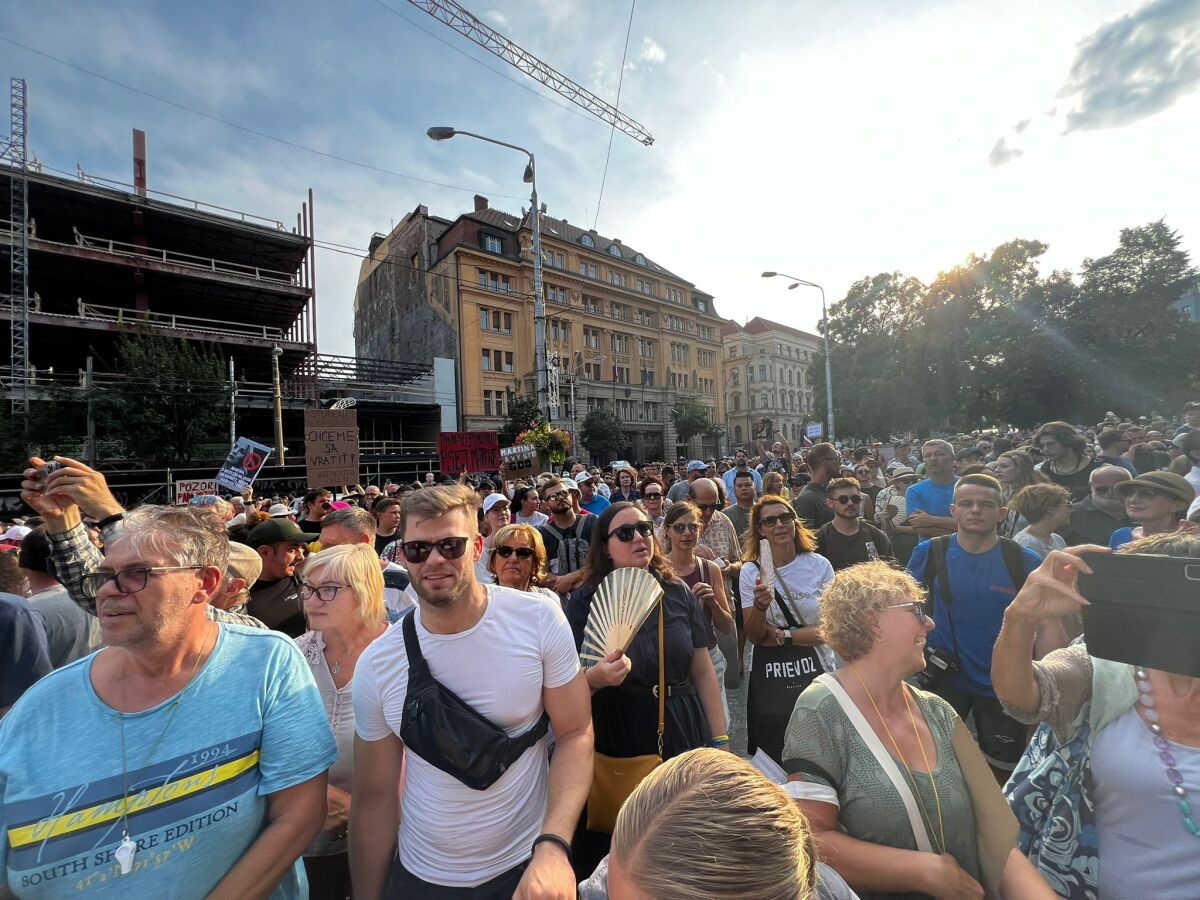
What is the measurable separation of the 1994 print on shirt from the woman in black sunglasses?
112 cm

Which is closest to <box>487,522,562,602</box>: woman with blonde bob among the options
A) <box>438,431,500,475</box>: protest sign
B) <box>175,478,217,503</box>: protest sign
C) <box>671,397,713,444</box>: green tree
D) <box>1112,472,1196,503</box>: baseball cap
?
<box>1112,472,1196,503</box>: baseball cap

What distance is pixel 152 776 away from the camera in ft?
4.46

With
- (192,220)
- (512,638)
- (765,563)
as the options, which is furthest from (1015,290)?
(192,220)

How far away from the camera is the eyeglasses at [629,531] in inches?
109

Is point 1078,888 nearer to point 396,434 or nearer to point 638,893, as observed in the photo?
point 638,893

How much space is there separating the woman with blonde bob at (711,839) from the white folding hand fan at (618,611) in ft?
3.97

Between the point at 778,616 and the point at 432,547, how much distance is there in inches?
84.9

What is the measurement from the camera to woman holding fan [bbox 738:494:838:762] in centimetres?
285

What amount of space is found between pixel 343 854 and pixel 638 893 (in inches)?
69.8

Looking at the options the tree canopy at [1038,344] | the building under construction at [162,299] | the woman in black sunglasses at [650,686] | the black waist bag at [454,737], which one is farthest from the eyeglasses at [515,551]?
the tree canopy at [1038,344]

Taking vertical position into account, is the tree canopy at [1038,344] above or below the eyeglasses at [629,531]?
above

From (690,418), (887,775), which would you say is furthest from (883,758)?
(690,418)

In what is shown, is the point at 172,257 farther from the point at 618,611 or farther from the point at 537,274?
the point at 618,611

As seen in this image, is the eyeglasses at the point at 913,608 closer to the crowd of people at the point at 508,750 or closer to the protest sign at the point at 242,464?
the crowd of people at the point at 508,750
